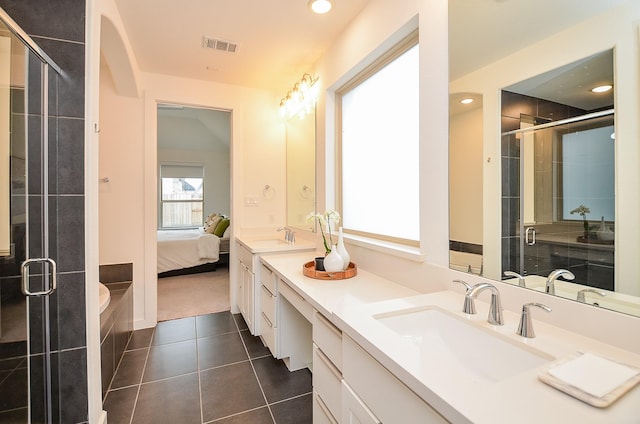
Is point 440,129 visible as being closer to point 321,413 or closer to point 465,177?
point 465,177

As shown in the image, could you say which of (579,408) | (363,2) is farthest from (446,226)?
(363,2)

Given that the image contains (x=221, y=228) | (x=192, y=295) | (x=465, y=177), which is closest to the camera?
(x=465, y=177)

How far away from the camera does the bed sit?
4.55 m

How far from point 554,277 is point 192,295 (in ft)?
12.5

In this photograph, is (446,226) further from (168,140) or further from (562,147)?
(168,140)

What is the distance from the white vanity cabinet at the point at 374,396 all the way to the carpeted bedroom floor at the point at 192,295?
8.68ft

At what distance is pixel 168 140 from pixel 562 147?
24.5ft

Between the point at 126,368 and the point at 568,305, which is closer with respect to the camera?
the point at 568,305

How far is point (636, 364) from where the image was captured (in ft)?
2.48

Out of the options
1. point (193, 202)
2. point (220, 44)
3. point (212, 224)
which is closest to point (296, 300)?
point (220, 44)

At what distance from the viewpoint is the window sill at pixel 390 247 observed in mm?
1549

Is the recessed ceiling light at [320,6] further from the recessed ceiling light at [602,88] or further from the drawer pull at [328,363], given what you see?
the drawer pull at [328,363]

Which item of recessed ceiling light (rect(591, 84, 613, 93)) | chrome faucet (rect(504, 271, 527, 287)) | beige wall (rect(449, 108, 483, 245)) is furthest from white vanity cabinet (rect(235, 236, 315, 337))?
recessed ceiling light (rect(591, 84, 613, 93))

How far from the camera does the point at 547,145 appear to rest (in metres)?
1.05
